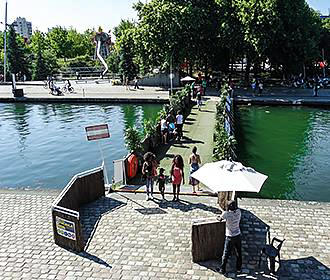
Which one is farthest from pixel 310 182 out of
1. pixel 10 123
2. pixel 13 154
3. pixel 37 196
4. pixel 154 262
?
pixel 10 123

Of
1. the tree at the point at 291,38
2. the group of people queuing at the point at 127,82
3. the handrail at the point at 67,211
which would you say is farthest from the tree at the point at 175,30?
the handrail at the point at 67,211

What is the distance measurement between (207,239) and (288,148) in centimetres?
1333

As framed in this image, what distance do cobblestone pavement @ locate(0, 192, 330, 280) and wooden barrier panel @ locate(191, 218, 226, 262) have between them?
0.21 metres

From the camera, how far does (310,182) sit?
1466cm

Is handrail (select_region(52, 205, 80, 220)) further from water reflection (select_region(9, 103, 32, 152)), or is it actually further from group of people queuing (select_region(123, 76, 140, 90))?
group of people queuing (select_region(123, 76, 140, 90))

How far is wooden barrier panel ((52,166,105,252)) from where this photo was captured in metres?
8.34

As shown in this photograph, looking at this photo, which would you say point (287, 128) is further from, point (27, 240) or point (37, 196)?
point (27, 240)

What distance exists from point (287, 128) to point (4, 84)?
41.7 meters

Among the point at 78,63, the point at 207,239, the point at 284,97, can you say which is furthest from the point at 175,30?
the point at 78,63

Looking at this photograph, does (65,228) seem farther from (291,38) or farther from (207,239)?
(291,38)

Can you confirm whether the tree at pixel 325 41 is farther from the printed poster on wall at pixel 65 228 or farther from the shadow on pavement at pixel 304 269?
the printed poster on wall at pixel 65 228

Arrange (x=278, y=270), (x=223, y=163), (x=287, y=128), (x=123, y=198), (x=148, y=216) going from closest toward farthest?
(x=278, y=270)
(x=223, y=163)
(x=148, y=216)
(x=123, y=198)
(x=287, y=128)

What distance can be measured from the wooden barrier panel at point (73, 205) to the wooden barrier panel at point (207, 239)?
2.63 m

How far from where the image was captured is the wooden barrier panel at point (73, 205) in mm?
8336
